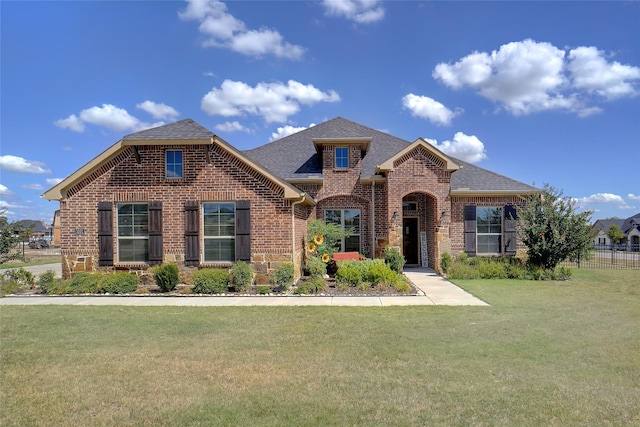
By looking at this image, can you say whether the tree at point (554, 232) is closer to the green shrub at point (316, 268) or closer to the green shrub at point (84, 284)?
the green shrub at point (316, 268)

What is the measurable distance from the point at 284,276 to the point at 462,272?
6.72 meters

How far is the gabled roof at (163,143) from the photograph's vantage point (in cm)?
1131

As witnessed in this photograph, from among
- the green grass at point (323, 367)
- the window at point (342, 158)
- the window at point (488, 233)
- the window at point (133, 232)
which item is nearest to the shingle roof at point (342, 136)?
the window at point (342, 158)

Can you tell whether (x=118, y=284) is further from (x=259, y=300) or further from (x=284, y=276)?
(x=284, y=276)

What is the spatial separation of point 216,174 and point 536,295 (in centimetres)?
983

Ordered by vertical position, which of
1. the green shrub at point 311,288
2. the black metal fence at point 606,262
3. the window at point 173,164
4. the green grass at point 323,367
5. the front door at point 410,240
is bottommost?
the black metal fence at point 606,262

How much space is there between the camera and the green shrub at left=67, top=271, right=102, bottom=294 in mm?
10698

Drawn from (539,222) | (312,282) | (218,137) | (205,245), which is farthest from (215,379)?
(539,222)

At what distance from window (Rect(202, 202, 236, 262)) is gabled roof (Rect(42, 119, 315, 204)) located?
168cm

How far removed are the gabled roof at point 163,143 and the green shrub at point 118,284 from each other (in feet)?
10.9

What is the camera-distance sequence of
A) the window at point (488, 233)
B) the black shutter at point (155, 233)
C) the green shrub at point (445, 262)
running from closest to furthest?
the black shutter at point (155, 233) → the green shrub at point (445, 262) → the window at point (488, 233)

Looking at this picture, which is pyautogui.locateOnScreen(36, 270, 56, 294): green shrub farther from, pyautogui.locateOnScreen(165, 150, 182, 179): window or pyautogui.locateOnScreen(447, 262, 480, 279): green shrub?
pyautogui.locateOnScreen(447, 262, 480, 279): green shrub

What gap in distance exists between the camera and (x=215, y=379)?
14.8ft

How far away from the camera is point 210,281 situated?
10.6m
